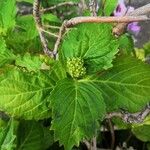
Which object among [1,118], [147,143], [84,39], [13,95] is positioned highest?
[84,39]

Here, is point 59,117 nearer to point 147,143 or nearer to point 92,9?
point 92,9

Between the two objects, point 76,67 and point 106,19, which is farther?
point 76,67

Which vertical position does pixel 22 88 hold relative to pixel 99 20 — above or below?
below

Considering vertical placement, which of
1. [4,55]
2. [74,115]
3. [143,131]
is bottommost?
[143,131]

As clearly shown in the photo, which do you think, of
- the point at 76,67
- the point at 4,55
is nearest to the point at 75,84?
the point at 76,67

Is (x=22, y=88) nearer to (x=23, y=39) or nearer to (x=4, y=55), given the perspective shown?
(x=4, y=55)

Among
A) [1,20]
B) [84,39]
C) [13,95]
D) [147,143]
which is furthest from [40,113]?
[147,143]
